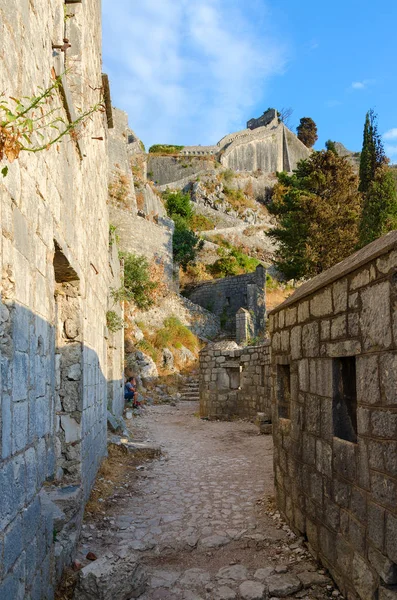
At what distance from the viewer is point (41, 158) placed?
→ 2.91m

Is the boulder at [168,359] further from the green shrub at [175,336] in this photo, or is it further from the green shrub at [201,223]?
the green shrub at [201,223]

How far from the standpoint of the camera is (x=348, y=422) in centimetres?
332

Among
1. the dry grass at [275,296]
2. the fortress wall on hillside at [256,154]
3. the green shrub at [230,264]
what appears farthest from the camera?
the fortress wall on hillside at [256,154]

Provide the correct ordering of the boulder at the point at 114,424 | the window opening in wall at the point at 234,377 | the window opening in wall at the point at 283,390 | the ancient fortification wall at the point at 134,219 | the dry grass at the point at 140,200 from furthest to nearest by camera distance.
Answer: the dry grass at the point at 140,200
the ancient fortification wall at the point at 134,219
the window opening in wall at the point at 234,377
the boulder at the point at 114,424
the window opening in wall at the point at 283,390

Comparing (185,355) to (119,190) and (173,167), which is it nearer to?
(119,190)

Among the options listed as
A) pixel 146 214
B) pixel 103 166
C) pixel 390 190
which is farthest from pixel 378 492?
pixel 146 214

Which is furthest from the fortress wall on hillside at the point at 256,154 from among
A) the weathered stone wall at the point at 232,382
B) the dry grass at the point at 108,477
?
the dry grass at the point at 108,477

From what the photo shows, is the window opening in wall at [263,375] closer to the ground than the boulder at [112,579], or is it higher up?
higher up

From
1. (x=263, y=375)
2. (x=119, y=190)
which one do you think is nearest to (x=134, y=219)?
(x=119, y=190)

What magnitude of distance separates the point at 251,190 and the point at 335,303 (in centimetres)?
4694

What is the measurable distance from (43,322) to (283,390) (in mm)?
3035

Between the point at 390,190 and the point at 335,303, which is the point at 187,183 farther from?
the point at 335,303

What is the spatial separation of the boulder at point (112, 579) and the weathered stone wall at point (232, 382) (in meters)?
8.45

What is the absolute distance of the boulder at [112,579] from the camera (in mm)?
3020
